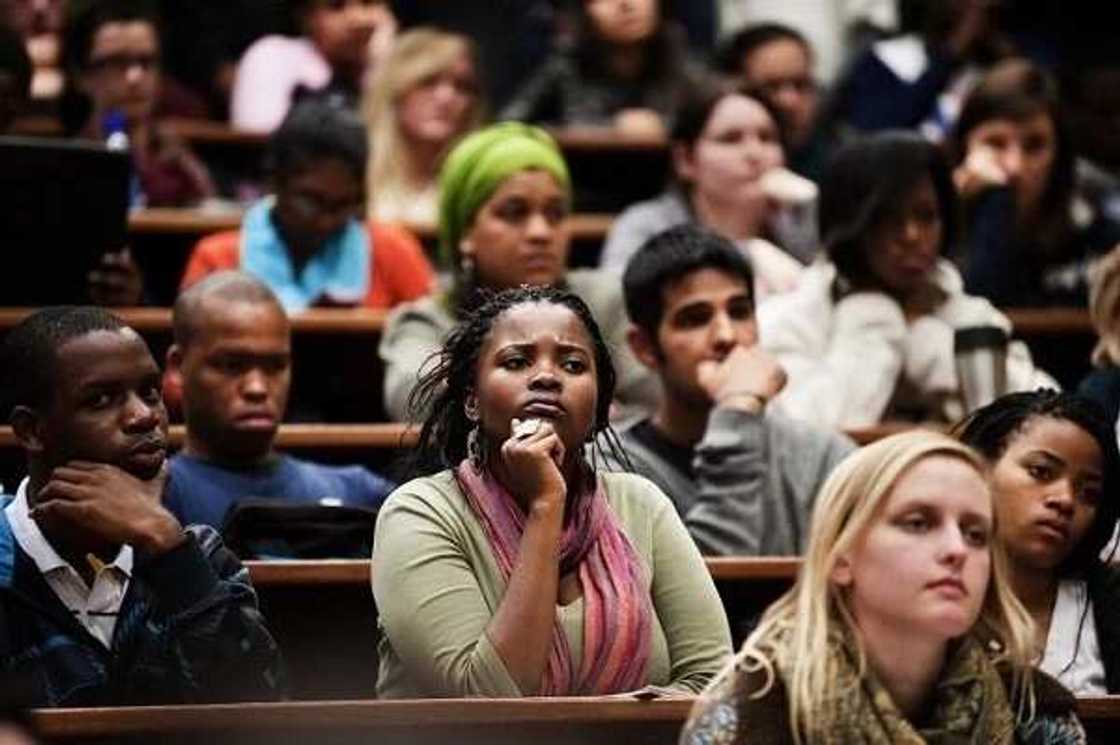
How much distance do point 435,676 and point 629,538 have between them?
28 cm

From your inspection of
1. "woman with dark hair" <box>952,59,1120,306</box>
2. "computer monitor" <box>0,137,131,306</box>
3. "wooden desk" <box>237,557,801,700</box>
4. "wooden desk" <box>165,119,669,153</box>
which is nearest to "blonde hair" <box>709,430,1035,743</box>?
"wooden desk" <box>237,557,801,700</box>

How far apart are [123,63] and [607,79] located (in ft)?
3.73

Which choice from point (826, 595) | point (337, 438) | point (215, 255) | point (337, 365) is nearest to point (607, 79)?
point (215, 255)

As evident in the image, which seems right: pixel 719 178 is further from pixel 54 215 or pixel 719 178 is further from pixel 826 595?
pixel 826 595

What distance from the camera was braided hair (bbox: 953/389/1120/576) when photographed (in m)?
3.46

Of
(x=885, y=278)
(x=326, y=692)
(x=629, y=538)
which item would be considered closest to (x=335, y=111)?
(x=885, y=278)

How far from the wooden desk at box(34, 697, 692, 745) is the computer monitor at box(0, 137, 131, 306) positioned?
64.9 inches

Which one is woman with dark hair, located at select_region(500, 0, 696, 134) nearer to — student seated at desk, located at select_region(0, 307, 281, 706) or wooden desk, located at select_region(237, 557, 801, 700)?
wooden desk, located at select_region(237, 557, 801, 700)

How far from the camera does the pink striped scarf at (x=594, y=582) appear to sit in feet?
10.0

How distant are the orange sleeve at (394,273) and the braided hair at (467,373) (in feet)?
5.21

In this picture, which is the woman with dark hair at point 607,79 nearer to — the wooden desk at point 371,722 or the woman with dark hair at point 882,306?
the woman with dark hair at point 882,306

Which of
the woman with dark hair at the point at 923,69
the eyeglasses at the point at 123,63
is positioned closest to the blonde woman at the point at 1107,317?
the woman with dark hair at the point at 923,69

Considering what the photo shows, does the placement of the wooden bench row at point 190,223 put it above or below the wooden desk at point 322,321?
above

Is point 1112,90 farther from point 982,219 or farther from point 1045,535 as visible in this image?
point 1045,535
